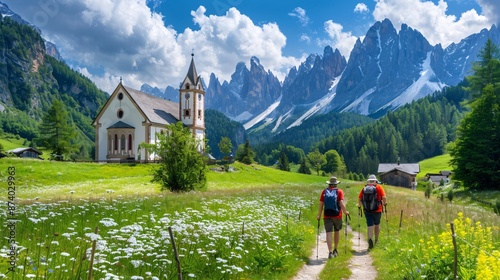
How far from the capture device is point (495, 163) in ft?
145

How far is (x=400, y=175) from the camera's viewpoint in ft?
335

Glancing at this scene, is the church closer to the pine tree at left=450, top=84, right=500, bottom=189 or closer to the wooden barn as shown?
the pine tree at left=450, top=84, right=500, bottom=189

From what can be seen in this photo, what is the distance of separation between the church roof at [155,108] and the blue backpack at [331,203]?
6324cm

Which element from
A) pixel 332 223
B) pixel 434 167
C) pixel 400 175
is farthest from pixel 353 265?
pixel 434 167

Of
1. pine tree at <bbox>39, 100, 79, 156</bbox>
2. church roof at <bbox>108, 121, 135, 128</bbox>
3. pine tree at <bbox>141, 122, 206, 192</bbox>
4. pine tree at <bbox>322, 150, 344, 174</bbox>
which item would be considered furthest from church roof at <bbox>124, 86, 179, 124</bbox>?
pine tree at <bbox>322, 150, 344, 174</bbox>

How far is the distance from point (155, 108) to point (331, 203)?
234 feet

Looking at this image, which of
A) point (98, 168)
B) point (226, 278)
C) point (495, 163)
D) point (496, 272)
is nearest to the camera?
point (496, 272)

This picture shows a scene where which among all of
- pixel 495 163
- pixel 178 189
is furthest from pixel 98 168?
pixel 495 163

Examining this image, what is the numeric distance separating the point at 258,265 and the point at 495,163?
1737 inches

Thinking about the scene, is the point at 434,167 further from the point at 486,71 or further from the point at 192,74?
the point at 192,74

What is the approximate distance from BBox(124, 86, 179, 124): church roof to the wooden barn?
193ft

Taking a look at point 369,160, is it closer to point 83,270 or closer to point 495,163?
point 495,163

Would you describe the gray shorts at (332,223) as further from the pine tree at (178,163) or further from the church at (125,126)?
the church at (125,126)

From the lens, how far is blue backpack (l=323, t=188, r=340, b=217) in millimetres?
13062
